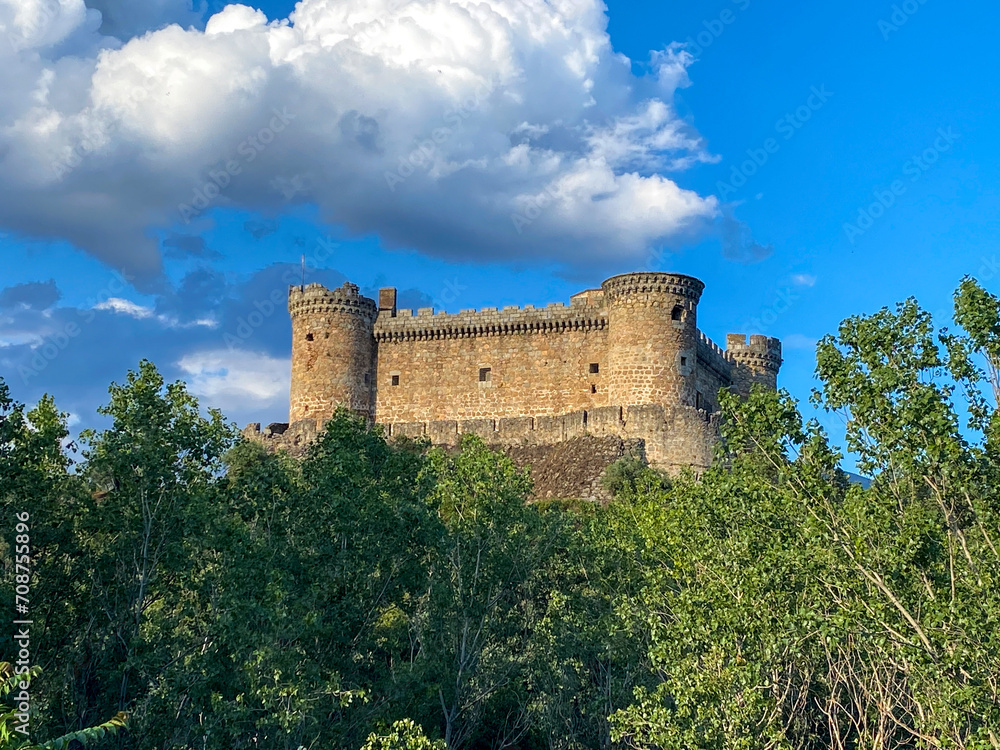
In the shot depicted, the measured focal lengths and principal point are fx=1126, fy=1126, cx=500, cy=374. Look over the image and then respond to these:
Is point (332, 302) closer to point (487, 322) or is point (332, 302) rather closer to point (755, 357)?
point (487, 322)

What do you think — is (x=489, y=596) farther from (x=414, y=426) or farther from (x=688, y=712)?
(x=414, y=426)

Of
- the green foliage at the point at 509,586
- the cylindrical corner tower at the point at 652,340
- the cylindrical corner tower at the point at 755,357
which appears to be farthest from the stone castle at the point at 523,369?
the green foliage at the point at 509,586

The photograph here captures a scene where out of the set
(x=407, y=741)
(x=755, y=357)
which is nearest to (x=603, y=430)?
(x=755, y=357)

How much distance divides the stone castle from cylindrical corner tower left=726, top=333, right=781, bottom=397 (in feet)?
12.1

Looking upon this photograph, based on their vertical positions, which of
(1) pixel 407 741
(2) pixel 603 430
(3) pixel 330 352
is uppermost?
(3) pixel 330 352

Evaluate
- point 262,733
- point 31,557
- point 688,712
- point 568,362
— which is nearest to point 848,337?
point 688,712

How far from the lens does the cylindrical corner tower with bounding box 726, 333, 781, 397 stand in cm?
5869

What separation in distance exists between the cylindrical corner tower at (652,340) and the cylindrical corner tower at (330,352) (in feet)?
38.6

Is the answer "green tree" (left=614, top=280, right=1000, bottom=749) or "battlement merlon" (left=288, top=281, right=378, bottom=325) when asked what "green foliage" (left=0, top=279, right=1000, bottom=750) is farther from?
"battlement merlon" (left=288, top=281, right=378, bottom=325)

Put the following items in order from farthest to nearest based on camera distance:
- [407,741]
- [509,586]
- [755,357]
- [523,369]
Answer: [755,357]
[523,369]
[509,586]
[407,741]

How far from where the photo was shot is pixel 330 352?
172ft

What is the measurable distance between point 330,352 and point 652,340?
1502 cm

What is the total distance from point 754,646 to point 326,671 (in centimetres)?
800

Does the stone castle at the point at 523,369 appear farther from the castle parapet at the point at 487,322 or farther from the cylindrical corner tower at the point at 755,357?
the cylindrical corner tower at the point at 755,357
